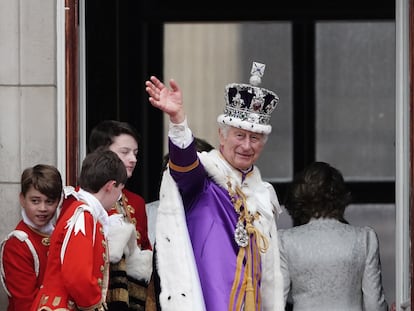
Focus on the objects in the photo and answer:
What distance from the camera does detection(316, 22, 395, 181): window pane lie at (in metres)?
10.0

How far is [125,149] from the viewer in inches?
237

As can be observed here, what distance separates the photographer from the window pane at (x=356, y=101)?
10.0 metres

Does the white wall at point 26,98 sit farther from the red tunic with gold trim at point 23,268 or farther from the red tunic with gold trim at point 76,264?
the red tunic with gold trim at point 76,264

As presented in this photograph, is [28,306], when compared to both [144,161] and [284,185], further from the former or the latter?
[284,185]

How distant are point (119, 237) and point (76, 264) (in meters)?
0.44

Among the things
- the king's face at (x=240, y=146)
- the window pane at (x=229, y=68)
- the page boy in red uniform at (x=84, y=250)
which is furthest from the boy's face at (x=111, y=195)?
the window pane at (x=229, y=68)

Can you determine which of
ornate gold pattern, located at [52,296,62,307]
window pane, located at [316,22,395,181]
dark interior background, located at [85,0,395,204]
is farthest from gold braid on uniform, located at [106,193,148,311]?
window pane, located at [316,22,395,181]

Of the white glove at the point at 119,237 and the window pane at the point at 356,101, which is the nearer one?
the white glove at the point at 119,237

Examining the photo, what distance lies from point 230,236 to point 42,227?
2.52 ft

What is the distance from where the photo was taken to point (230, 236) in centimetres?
561

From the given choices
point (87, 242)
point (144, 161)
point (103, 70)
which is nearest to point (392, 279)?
point (144, 161)

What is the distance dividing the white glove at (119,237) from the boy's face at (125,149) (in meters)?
0.38

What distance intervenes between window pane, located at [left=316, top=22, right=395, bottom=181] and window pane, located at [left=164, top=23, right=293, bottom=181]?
0.82ft

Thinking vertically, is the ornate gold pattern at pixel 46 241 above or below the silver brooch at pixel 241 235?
below
